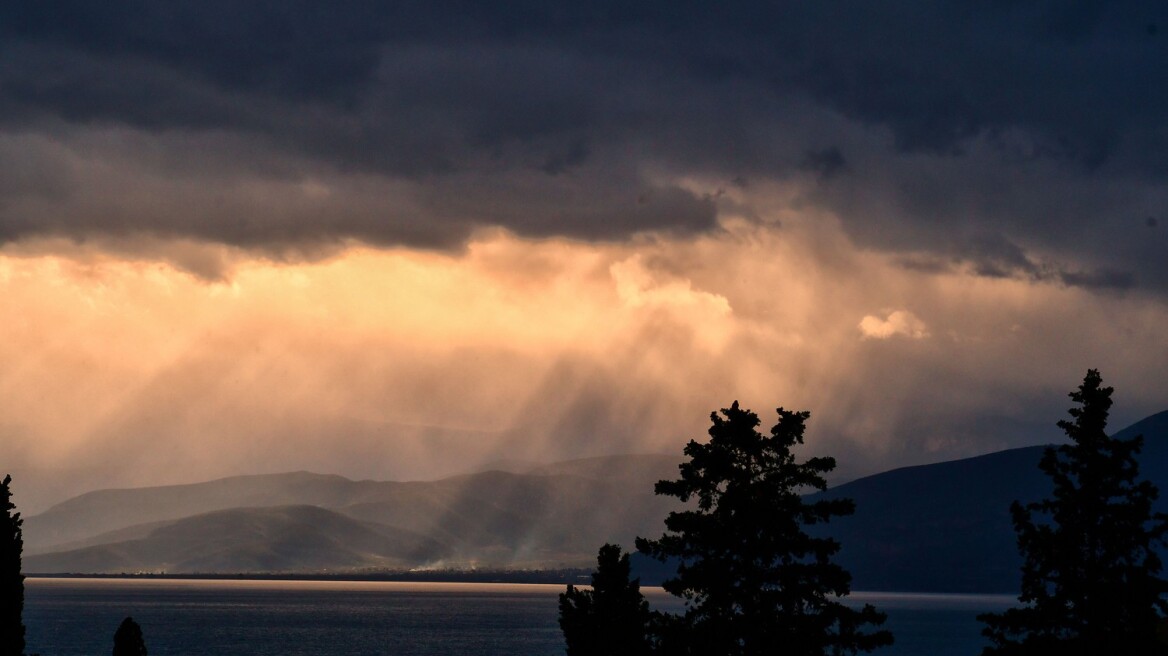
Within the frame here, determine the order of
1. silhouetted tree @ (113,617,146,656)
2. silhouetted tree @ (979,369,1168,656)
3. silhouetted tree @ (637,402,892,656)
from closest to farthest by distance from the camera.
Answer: silhouetted tree @ (637,402,892,656), silhouetted tree @ (979,369,1168,656), silhouetted tree @ (113,617,146,656)

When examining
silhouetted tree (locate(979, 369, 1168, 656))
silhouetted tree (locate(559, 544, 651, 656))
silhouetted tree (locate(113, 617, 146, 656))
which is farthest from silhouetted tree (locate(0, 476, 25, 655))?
silhouetted tree (locate(979, 369, 1168, 656))

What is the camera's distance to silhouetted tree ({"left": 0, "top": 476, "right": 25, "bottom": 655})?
189 feet

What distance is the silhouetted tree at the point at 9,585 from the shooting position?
57.6 meters

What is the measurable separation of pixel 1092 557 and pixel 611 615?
18944 millimetres

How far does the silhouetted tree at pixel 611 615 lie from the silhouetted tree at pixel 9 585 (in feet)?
79.9

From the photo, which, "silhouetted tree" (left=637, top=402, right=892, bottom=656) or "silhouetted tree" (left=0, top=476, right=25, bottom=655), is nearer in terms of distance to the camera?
"silhouetted tree" (left=637, top=402, right=892, bottom=656)

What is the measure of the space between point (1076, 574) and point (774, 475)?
1353 centimetres

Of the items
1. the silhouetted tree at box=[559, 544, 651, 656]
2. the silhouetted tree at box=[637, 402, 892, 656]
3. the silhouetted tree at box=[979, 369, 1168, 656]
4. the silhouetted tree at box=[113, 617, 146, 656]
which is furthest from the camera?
the silhouetted tree at box=[113, 617, 146, 656]

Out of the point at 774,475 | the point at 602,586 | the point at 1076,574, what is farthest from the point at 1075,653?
the point at 602,586

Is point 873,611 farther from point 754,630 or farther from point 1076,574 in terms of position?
point 1076,574

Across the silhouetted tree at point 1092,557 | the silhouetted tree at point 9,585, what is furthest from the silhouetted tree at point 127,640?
the silhouetted tree at point 1092,557

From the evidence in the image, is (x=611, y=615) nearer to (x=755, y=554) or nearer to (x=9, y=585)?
(x=755, y=554)

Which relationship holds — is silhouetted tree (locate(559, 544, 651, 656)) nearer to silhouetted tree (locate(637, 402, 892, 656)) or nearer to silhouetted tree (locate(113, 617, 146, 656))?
silhouetted tree (locate(637, 402, 892, 656))

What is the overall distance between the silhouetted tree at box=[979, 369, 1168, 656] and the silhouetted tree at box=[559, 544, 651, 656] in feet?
45.4
